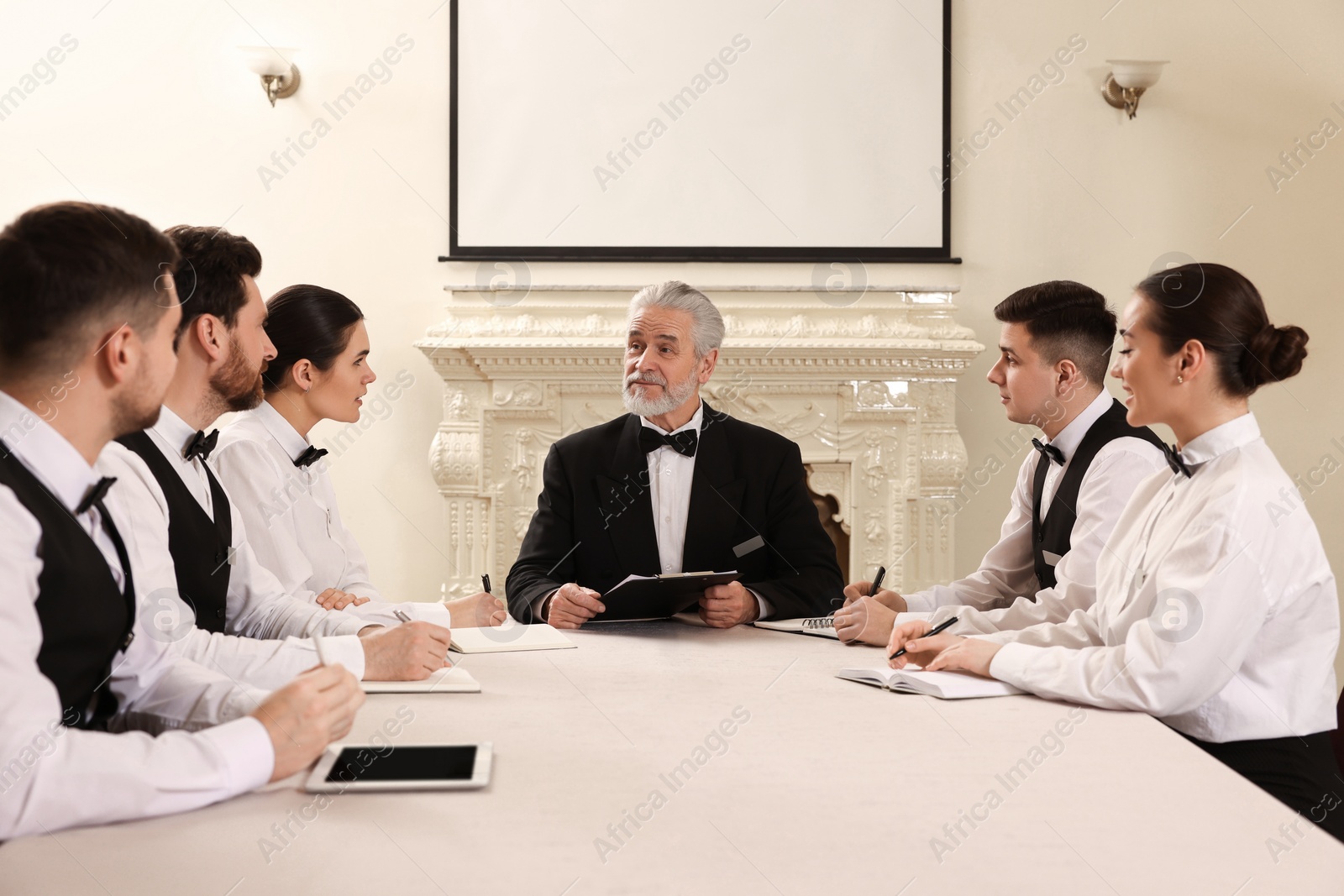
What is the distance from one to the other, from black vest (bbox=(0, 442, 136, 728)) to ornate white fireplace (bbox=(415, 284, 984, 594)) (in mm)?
3166

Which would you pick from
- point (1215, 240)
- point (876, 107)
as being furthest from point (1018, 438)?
point (876, 107)

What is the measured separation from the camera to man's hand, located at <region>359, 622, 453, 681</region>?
1846 millimetres

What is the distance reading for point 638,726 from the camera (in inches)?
63.1

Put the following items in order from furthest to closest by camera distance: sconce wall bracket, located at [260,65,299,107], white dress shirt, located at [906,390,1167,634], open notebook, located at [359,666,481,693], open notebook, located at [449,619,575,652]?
sconce wall bracket, located at [260,65,299,107] < white dress shirt, located at [906,390,1167,634] < open notebook, located at [449,619,575,652] < open notebook, located at [359,666,481,693]

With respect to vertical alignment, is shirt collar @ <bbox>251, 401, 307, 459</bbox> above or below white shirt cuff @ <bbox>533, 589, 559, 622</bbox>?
above

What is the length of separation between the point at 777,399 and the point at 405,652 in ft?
9.72

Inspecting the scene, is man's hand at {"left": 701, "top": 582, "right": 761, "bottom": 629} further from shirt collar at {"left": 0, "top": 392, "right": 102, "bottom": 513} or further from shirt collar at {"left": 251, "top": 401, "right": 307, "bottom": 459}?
shirt collar at {"left": 0, "top": 392, "right": 102, "bottom": 513}

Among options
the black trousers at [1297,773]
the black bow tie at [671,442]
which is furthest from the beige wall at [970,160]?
the black trousers at [1297,773]

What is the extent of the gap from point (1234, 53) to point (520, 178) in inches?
130

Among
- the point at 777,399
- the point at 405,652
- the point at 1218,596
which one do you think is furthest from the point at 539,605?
the point at 777,399

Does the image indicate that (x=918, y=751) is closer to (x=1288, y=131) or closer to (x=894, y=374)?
(x=894, y=374)

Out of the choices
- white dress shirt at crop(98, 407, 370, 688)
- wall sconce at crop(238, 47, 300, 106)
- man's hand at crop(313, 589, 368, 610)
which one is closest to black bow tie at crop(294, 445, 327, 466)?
white dress shirt at crop(98, 407, 370, 688)

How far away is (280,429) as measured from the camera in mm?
2721

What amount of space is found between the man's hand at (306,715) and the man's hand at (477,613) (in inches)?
44.5
